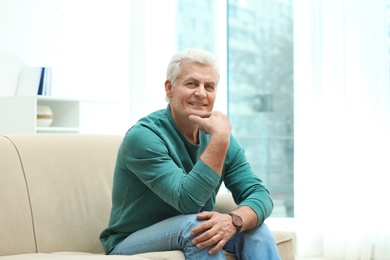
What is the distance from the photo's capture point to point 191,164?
235 cm

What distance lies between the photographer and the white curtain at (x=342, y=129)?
4219 mm

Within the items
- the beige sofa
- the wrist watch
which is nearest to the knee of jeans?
the wrist watch

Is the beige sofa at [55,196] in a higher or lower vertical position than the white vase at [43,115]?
lower

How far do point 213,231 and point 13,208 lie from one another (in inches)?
29.8

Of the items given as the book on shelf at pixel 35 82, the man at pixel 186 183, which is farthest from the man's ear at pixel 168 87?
the book on shelf at pixel 35 82

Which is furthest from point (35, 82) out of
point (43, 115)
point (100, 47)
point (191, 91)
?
point (191, 91)

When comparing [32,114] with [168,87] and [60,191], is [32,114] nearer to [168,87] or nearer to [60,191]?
[60,191]

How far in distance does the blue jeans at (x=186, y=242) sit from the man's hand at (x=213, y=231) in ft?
0.06

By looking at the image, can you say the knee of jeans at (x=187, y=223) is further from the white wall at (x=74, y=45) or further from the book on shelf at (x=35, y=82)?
the white wall at (x=74, y=45)

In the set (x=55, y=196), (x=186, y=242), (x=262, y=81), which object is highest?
(x=262, y=81)

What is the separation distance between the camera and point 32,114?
13.1ft

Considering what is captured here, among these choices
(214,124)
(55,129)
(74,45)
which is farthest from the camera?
(74,45)

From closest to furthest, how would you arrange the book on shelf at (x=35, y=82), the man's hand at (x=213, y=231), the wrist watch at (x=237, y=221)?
the man's hand at (x=213, y=231), the wrist watch at (x=237, y=221), the book on shelf at (x=35, y=82)

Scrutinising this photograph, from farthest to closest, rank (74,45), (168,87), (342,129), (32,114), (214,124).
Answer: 1. (74,45)
2. (342,129)
3. (32,114)
4. (168,87)
5. (214,124)
